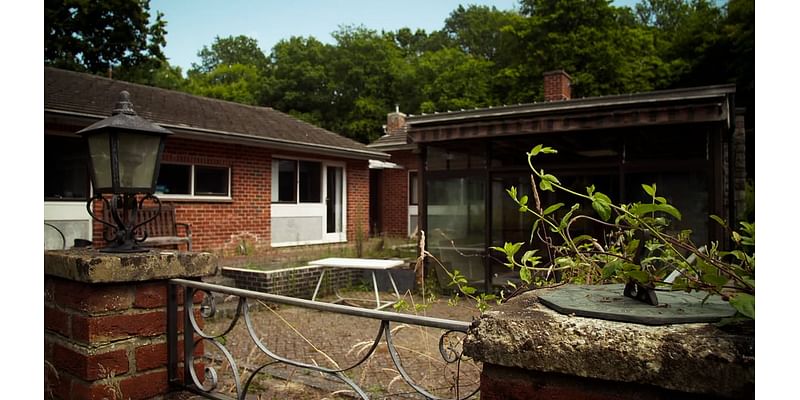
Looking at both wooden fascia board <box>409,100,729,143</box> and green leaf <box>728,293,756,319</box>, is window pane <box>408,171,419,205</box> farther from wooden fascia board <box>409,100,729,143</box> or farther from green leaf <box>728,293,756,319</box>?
green leaf <box>728,293,756,319</box>

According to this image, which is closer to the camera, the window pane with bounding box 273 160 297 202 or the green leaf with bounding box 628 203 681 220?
the green leaf with bounding box 628 203 681 220

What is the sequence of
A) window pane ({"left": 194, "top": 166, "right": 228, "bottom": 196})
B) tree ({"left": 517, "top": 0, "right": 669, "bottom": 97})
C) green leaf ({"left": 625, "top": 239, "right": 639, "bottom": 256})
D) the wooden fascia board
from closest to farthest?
green leaf ({"left": 625, "top": 239, "right": 639, "bottom": 256}) → the wooden fascia board → window pane ({"left": 194, "top": 166, "right": 228, "bottom": 196}) → tree ({"left": 517, "top": 0, "right": 669, "bottom": 97})

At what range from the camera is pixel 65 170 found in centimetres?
952

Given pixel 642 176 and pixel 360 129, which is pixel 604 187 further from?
pixel 360 129

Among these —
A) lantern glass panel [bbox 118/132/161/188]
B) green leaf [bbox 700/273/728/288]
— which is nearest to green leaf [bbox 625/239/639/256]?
green leaf [bbox 700/273/728/288]

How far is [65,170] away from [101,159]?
8.02 m

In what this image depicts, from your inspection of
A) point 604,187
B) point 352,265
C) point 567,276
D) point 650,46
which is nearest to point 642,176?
point 604,187

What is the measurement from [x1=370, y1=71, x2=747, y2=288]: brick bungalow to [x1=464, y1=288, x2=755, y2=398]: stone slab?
6.39 m

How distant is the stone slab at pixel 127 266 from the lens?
2.21m

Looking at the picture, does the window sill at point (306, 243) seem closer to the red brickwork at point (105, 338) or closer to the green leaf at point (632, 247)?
the red brickwork at point (105, 338)

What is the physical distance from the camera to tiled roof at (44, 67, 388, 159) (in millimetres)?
10133

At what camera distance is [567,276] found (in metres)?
2.04

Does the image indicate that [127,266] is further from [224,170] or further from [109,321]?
[224,170]

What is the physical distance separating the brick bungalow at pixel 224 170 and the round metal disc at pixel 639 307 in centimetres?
946
